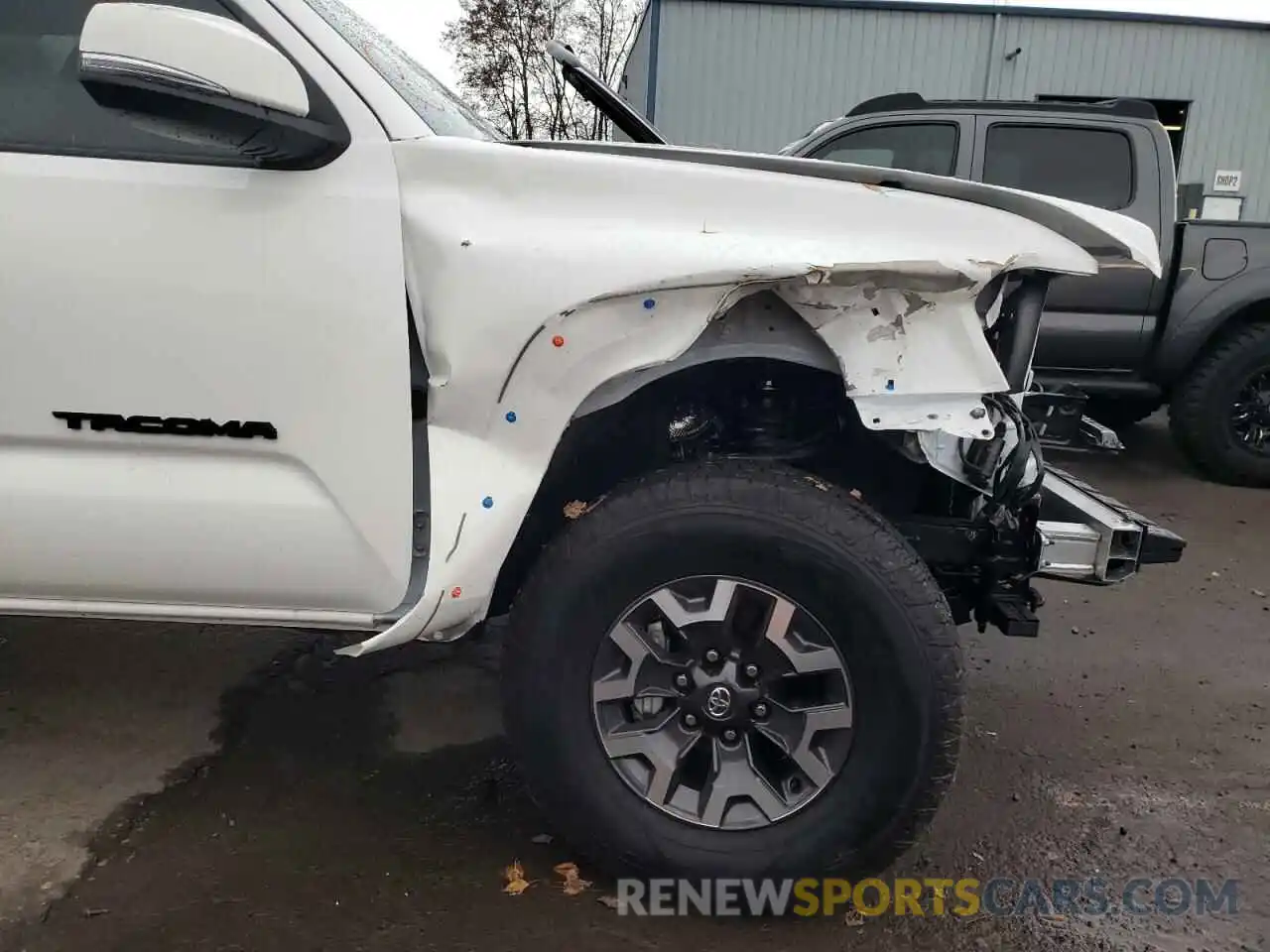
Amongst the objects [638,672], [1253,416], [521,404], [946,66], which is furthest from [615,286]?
[946,66]

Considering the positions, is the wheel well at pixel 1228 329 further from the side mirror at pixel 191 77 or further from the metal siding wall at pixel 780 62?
the metal siding wall at pixel 780 62

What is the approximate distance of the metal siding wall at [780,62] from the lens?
12.4 m

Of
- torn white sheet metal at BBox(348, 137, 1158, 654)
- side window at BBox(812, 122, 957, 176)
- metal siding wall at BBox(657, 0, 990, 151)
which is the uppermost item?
metal siding wall at BBox(657, 0, 990, 151)

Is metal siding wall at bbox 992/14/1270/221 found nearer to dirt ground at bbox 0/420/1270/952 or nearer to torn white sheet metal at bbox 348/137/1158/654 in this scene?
dirt ground at bbox 0/420/1270/952

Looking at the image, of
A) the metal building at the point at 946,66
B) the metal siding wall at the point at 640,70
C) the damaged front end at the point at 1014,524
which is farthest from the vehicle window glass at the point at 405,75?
the metal building at the point at 946,66

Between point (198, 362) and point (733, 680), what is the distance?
131 cm

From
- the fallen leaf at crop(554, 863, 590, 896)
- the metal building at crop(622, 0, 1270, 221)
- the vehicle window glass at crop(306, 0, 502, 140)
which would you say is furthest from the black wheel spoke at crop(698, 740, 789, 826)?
the metal building at crop(622, 0, 1270, 221)

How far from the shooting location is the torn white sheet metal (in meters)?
1.92

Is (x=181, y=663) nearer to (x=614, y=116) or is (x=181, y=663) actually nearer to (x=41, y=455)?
(x=41, y=455)

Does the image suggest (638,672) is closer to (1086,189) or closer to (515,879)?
(515,879)

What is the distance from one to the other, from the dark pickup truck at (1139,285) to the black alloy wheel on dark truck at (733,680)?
163 inches

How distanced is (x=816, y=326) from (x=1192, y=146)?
15.0m

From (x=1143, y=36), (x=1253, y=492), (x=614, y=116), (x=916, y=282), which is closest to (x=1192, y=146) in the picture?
(x=1143, y=36)

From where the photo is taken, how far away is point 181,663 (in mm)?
3328
